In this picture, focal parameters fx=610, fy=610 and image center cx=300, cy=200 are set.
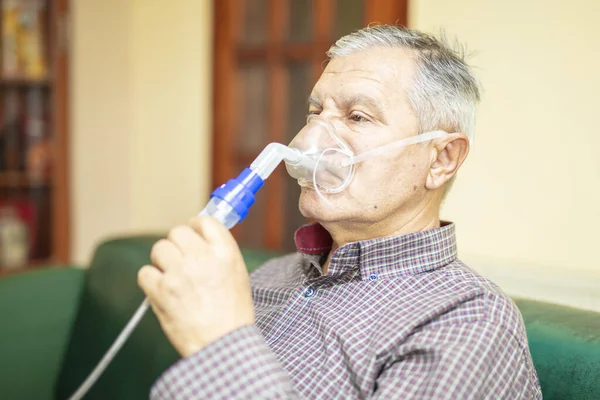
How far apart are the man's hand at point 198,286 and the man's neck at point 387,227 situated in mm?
342

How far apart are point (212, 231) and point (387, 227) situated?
17.1 inches

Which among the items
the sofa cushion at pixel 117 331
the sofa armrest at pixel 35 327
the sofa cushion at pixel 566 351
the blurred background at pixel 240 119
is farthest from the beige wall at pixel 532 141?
the sofa armrest at pixel 35 327

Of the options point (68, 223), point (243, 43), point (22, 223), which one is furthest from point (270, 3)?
point (22, 223)

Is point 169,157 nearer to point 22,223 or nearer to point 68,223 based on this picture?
point 68,223

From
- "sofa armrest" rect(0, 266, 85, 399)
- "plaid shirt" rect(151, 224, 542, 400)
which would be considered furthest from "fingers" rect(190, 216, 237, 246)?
"sofa armrest" rect(0, 266, 85, 399)

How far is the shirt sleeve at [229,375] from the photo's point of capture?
0.84 metres

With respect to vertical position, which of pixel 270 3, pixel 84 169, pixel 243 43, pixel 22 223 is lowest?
pixel 22 223

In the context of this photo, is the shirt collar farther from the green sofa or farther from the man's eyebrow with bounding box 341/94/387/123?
the green sofa

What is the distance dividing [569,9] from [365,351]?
1029 mm

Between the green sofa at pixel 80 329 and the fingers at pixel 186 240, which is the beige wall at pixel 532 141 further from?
the fingers at pixel 186 240

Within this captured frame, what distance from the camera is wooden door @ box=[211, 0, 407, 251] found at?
2.35m

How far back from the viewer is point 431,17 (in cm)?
178

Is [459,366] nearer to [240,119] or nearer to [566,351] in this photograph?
[566,351]

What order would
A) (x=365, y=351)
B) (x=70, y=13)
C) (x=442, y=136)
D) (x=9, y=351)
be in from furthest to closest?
(x=70, y=13)
(x=9, y=351)
(x=442, y=136)
(x=365, y=351)
